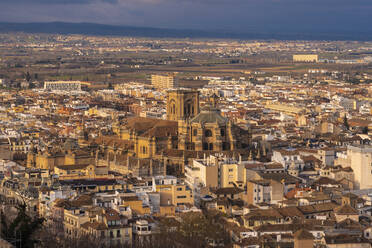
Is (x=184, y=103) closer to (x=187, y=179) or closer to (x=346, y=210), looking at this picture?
(x=187, y=179)

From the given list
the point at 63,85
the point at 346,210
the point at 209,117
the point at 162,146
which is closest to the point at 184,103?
the point at 162,146

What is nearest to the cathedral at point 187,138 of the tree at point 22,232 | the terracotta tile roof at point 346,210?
the terracotta tile roof at point 346,210

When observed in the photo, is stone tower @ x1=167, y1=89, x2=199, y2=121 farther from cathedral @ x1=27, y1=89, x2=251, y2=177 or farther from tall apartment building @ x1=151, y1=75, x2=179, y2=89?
tall apartment building @ x1=151, y1=75, x2=179, y2=89

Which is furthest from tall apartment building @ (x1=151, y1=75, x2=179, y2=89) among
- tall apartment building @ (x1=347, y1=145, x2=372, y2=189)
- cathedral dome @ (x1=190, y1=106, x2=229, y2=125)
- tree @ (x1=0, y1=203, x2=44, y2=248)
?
tree @ (x1=0, y1=203, x2=44, y2=248)

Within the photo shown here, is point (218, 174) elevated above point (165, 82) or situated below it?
above

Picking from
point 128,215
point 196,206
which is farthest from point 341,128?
point 128,215

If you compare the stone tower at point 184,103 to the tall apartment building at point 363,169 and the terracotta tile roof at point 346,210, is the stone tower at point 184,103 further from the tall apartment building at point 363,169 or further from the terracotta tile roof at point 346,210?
the terracotta tile roof at point 346,210
